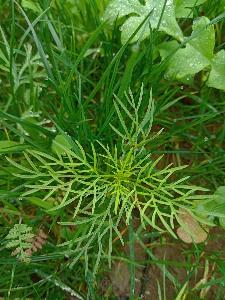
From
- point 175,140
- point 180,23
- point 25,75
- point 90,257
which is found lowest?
point 90,257

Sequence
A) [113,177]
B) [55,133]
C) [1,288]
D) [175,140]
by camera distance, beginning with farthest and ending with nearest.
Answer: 1. [175,140]
2. [1,288]
3. [55,133]
4. [113,177]

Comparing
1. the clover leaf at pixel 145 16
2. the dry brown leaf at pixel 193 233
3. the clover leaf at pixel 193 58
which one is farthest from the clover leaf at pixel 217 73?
the dry brown leaf at pixel 193 233

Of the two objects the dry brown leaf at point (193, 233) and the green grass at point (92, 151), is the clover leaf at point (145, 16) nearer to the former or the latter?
the green grass at point (92, 151)

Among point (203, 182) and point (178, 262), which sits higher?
point (203, 182)

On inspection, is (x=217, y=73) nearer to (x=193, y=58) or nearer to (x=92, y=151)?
(x=193, y=58)

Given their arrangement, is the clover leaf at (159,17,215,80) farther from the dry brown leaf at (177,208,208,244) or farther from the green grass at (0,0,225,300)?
the dry brown leaf at (177,208,208,244)

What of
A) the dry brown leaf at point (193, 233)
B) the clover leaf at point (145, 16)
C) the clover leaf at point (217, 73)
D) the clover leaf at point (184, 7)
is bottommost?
the dry brown leaf at point (193, 233)

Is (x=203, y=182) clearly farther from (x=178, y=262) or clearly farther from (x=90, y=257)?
(x=90, y=257)

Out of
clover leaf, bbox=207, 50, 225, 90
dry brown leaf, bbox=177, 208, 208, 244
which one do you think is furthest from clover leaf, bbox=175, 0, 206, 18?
dry brown leaf, bbox=177, 208, 208, 244

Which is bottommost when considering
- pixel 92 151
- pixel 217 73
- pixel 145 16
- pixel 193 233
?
pixel 193 233

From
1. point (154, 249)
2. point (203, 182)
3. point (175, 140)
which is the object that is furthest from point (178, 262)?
point (175, 140)

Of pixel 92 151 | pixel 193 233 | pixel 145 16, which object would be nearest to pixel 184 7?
pixel 145 16
